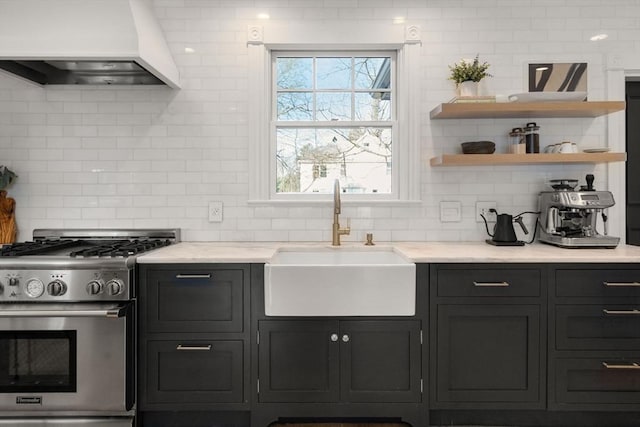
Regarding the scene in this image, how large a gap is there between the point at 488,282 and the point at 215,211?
177 centimetres

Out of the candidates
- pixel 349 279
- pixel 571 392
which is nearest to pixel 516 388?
pixel 571 392

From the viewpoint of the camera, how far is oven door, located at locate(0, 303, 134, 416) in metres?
2.03

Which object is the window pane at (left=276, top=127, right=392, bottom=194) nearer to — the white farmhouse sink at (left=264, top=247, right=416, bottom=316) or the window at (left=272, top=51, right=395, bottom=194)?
the window at (left=272, top=51, right=395, bottom=194)

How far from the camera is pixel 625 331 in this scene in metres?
2.12

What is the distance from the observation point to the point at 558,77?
276 centimetres

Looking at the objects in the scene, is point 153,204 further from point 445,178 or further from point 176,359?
point 445,178

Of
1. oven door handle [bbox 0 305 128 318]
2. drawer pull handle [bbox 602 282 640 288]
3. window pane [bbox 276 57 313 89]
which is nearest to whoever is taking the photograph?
oven door handle [bbox 0 305 128 318]

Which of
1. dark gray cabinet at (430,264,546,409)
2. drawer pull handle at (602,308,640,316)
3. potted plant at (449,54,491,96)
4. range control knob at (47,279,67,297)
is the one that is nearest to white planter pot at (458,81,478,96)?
potted plant at (449,54,491,96)

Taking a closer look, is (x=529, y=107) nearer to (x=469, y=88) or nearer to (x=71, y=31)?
(x=469, y=88)

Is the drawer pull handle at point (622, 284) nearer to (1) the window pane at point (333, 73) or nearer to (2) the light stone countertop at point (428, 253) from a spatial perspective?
(2) the light stone countertop at point (428, 253)

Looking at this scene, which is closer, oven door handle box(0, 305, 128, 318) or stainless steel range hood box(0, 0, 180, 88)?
oven door handle box(0, 305, 128, 318)

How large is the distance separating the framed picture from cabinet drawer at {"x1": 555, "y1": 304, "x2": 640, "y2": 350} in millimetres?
1469

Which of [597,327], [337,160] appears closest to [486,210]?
[597,327]

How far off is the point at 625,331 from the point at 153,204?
288 centimetres
